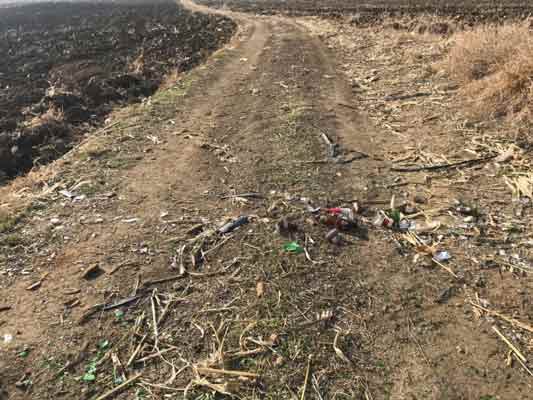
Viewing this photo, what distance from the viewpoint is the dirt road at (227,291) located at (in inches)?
145

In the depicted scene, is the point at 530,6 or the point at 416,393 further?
the point at 530,6

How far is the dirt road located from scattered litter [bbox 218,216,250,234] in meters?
0.16

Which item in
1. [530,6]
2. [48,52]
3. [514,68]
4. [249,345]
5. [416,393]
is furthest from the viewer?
[530,6]

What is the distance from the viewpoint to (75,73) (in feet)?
48.0

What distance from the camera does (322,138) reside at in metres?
8.03

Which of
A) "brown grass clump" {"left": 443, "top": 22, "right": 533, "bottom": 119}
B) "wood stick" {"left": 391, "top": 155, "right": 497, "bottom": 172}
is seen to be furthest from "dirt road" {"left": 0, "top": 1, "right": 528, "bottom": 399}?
"brown grass clump" {"left": 443, "top": 22, "right": 533, "bottom": 119}

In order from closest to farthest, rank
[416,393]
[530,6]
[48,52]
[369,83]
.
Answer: [416,393] < [369,83] < [48,52] < [530,6]

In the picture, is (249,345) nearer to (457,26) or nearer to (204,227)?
(204,227)

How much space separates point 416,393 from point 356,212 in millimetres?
2774

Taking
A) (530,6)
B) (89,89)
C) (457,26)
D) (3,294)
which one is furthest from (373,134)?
(530,6)

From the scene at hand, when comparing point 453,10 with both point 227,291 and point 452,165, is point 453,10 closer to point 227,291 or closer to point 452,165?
point 452,165

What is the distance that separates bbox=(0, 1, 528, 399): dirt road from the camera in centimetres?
367

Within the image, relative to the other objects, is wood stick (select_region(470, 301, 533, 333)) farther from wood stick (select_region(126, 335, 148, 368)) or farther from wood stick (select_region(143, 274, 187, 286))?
wood stick (select_region(126, 335, 148, 368))

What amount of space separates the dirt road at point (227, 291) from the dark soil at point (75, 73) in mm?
1881
